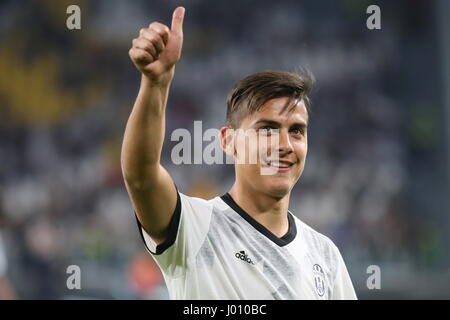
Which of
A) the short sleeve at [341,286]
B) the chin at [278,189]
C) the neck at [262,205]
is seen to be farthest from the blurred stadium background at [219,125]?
the chin at [278,189]

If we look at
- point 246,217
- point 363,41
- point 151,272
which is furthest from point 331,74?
point 246,217

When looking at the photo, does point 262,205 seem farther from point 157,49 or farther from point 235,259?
point 157,49

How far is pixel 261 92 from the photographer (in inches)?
82.1

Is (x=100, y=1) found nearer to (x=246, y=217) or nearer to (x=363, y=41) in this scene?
(x=363, y=41)

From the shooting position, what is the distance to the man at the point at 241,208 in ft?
5.55

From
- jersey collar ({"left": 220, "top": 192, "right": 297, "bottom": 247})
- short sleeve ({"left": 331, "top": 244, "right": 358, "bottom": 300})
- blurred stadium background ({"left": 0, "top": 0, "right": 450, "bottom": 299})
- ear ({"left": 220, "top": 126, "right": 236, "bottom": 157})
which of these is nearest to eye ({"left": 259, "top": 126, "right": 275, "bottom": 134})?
ear ({"left": 220, "top": 126, "right": 236, "bottom": 157})

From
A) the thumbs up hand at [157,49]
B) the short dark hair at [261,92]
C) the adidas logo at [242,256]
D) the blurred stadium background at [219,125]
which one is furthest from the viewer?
the blurred stadium background at [219,125]

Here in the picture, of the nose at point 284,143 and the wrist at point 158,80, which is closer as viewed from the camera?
the wrist at point 158,80

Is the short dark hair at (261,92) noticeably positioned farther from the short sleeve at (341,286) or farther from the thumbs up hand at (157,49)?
the short sleeve at (341,286)

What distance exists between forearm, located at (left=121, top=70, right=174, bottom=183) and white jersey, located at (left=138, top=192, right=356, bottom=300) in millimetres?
203

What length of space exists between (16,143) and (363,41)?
5.30 metres

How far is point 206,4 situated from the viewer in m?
9.75

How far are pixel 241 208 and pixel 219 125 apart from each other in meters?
6.45

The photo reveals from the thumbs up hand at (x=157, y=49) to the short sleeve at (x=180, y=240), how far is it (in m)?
0.42
